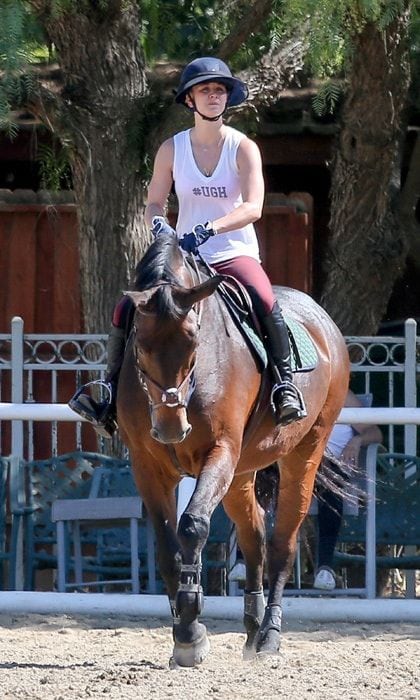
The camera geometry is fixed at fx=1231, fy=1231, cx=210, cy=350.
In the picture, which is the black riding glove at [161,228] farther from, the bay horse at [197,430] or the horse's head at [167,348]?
the horse's head at [167,348]

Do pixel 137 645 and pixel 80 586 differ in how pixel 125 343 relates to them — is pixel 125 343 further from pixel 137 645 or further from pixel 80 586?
pixel 80 586

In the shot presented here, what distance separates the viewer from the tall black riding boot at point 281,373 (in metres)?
5.62

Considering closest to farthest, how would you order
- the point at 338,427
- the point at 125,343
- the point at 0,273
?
the point at 125,343 → the point at 338,427 → the point at 0,273

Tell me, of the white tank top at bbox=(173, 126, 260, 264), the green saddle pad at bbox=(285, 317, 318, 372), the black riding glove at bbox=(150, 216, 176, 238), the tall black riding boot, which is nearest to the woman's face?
the white tank top at bbox=(173, 126, 260, 264)

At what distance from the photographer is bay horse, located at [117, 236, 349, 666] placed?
4.81 metres

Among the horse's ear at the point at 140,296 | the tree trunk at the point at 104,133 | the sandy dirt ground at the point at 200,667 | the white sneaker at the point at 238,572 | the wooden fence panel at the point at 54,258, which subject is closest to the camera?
the horse's ear at the point at 140,296

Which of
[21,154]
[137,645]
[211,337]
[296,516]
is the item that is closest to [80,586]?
[137,645]

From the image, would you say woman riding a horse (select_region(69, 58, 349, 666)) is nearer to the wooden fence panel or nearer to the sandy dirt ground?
the sandy dirt ground

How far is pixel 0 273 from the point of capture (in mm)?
10266

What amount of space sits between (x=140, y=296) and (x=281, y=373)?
1.20 m

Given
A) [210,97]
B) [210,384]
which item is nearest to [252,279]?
[210,384]

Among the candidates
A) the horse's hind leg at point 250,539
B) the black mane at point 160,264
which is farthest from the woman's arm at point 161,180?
the horse's hind leg at point 250,539

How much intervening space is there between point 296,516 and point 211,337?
1.58 m

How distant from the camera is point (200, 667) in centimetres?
556
